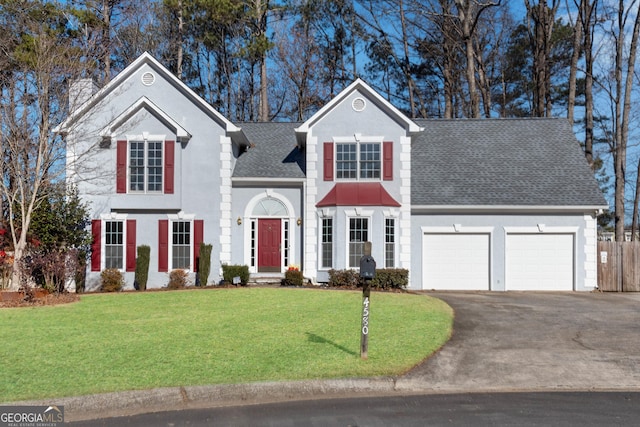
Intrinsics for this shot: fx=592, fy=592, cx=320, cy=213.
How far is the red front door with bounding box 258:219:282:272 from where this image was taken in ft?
69.2

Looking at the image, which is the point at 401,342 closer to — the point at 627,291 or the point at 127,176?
the point at 127,176

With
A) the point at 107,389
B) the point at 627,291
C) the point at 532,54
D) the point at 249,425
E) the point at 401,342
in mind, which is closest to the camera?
the point at 249,425

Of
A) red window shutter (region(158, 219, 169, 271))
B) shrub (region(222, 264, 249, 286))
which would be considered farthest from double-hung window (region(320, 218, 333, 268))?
red window shutter (region(158, 219, 169, 271))

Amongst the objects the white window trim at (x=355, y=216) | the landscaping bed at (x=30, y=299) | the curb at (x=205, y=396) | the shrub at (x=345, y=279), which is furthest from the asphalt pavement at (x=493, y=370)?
the landscaping bed at (x=30, y=299)

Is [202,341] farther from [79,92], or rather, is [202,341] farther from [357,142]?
[79,92]

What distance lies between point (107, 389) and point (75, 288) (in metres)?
13.9

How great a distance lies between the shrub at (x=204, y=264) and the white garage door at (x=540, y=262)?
34.2 feet

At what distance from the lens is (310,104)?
36469mm

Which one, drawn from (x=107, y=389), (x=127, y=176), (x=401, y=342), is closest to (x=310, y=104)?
(x=127, y=176)

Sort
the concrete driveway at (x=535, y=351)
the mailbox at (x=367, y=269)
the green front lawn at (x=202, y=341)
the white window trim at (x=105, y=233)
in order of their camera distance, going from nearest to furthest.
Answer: the green front lawn at (x=202, y=341) → the concrete driveway at (x=535, y=351) → the mailbox at (x=367, y=269) → the white window trim at (x=105, y=233)

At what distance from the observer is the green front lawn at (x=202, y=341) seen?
7.86 meters

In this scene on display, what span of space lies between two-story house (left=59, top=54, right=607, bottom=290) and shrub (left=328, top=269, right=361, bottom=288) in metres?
0.60

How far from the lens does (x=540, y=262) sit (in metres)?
20.9

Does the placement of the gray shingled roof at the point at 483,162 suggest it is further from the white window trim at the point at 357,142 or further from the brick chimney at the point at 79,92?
the brick chimney at the point at 79,92
